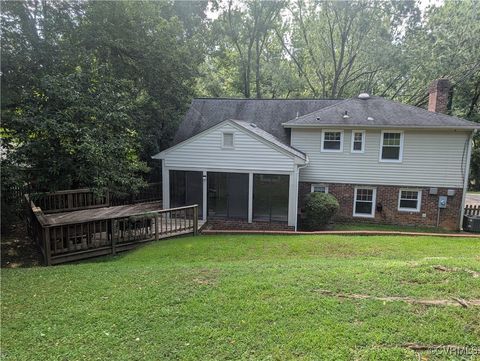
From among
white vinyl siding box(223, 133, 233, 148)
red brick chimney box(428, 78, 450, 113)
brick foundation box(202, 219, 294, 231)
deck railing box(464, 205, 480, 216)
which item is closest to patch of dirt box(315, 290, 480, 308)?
brick foundation box(202, 219, 294, 231)

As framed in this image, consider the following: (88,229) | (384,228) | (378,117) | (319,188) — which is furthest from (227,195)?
(378,117)

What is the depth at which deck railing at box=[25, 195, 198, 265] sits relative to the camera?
8.37m

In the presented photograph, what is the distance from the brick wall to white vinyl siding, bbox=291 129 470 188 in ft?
1.16

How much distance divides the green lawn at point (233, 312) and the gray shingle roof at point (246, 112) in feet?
35.5

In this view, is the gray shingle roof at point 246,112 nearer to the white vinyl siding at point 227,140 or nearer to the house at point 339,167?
the house at point 339,167

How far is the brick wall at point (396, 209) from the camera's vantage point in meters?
13.8

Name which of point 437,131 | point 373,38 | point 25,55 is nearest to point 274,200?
point 437,131

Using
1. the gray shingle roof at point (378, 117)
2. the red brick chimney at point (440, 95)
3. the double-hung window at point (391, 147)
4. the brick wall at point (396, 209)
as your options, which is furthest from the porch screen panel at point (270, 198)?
the red brick chimney at point (440, 95)

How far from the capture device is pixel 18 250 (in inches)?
369

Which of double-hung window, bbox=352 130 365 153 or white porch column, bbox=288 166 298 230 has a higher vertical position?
double-hung window, bbox=352 130 365 153

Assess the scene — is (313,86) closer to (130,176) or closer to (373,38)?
(373,38)

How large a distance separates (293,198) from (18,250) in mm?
10148

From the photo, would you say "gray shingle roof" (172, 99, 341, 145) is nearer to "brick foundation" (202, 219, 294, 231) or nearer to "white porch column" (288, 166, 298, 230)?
"white porch column" (288, 166, 298, 230)

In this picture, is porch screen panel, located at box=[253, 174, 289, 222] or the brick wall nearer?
porch screen panel, located at box=[253, 174, 289, 222]
